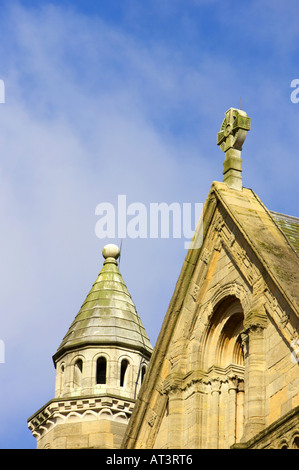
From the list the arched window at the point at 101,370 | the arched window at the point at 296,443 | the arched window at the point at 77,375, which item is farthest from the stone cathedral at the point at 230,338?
the arched window at the point at 101,370

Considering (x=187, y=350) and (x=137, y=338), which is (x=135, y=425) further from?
(x=137, y=338)

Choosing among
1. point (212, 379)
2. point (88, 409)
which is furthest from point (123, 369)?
point (212, 379)

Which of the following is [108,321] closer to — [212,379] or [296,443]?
[212,379]

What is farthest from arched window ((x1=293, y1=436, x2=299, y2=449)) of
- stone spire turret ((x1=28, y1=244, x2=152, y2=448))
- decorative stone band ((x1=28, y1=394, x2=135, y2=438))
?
decorative stone band ((x1=28, y1=394, x2=135, y2=438))

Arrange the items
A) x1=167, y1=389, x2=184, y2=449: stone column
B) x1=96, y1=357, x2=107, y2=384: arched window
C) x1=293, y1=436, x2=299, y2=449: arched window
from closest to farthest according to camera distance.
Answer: x1=293, y1=436, x2=299, y2=449: arched window → x1=167, y1=389, x2=184, y2=449: stone column → x1=96, y1=357, x2=107, y2=384: arched window

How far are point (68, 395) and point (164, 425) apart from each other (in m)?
6.14

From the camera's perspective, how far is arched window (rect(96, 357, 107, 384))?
37.0m

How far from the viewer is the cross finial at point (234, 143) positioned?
1252 inches

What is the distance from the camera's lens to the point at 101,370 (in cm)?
3709

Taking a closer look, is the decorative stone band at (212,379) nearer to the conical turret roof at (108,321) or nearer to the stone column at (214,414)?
the stone column at (214,414)

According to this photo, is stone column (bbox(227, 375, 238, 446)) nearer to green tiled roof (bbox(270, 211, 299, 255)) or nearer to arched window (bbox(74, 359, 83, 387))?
green tiled roof (bbox(270, 211, 299, 255))

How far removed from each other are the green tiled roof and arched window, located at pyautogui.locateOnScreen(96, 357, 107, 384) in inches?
300

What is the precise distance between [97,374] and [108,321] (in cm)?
137

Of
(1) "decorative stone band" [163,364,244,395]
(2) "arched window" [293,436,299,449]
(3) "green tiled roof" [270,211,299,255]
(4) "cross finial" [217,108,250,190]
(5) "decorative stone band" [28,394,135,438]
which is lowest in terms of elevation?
(2) "arched window" [293,436,299,449]
